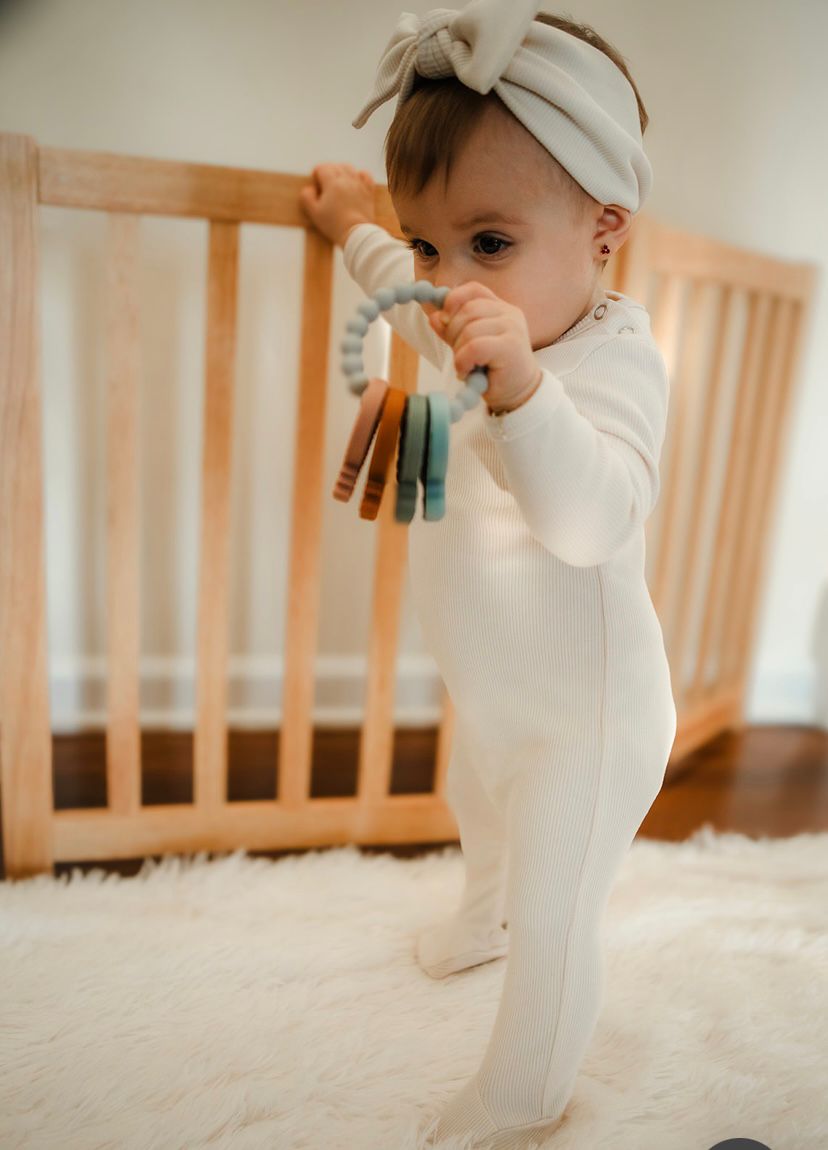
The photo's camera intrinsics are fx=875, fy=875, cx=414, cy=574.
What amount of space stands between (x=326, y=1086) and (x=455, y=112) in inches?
31.0

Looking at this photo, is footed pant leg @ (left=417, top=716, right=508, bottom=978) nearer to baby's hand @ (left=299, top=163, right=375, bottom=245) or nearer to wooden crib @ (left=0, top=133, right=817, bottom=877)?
wooden crib @ (left=0, top=133, right=817, bottom=877)

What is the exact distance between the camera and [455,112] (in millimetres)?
586

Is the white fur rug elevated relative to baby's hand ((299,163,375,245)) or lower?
lower

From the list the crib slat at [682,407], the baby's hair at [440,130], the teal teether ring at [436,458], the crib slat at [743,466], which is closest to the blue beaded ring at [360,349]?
the teal teether ring at [436,458]

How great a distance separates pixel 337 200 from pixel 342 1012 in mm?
816

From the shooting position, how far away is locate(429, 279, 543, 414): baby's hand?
50 cm

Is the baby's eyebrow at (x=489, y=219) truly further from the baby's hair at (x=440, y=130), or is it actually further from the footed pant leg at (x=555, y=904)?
the footed pant leg at (x=555, y=904)

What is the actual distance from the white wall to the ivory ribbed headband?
0.49 metres

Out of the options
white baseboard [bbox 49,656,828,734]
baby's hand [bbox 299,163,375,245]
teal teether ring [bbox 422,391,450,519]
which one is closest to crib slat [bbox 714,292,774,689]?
white baseboard [bbox 49,656,828,734]

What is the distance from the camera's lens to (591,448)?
1.76 feet

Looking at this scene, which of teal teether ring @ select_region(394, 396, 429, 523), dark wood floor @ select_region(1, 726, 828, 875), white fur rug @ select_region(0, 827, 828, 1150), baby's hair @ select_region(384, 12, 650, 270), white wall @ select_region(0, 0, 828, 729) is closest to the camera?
teal teether ring @ select_region(394, 396, 429, 523)

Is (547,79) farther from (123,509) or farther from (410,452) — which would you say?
(123,509)

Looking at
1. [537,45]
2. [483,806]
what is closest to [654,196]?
[537,45]

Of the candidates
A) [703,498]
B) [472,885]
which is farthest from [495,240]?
[703,498]
